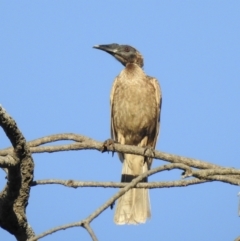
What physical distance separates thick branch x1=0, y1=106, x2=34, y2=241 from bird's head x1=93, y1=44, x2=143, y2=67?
4902 mm

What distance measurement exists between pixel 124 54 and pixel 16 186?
5.14 meters

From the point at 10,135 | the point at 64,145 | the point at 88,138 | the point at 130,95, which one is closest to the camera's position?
the point at 10,135

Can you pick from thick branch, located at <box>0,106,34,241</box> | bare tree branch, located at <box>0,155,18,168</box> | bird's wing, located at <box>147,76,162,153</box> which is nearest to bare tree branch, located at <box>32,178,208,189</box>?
thick branch, located at <box>0,106,34,241</box>

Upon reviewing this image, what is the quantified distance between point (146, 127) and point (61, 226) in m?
4.85

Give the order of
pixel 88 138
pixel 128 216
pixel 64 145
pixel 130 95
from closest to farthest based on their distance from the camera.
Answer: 1. pixel 64 145
2. pixel 88 138
3. pixel 128 216
4. pixel 130 95

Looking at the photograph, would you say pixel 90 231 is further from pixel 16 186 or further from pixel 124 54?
pixel 124 54

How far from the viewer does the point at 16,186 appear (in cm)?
353

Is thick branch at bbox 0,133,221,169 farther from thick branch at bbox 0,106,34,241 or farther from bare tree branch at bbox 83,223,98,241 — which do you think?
bare tree branch at bbox 83,223,98,241

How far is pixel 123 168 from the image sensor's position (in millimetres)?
7902

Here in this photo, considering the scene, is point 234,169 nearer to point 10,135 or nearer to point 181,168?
point 181,168

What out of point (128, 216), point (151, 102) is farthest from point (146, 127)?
point (128, 216)

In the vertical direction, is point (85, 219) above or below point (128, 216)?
above

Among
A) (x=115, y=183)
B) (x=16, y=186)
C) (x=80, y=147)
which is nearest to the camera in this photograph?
Answer: (x=16, y=186)

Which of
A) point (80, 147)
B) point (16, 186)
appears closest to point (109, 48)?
point (80, 147)
